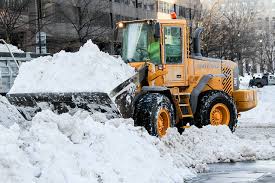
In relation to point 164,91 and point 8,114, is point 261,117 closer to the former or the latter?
point 164,91

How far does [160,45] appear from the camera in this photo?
45.6 feet

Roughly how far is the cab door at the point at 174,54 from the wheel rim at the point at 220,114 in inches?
46.8

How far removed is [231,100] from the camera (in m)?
15.3

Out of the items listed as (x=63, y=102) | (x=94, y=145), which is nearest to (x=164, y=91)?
(x=63, y=102)

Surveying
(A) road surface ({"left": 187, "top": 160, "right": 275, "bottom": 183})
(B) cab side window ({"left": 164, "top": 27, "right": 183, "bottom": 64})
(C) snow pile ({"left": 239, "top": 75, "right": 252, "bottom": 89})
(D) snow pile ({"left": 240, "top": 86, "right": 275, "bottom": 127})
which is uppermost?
(B) cab side window ({"left": 164, "top": 27, "right": 183, "bottom": 64})

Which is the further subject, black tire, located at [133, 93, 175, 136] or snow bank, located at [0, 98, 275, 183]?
black tire, located at [133, 93, 175, 136]

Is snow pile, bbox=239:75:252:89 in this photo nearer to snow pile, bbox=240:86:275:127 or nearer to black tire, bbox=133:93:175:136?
snow pile, bbox=240:86:275:127

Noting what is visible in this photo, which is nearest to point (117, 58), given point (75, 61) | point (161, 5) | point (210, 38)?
point (75, 61)

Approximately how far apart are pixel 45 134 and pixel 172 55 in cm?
652

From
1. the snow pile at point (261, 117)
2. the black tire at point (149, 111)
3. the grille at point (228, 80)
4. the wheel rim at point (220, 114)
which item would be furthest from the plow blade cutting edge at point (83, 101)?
the snow pile at point (261, 117)

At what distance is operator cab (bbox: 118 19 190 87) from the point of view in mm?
13875

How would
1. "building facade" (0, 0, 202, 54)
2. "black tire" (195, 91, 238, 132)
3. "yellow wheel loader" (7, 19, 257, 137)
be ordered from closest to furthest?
"yellow wheel loader" (7, 19, 257, 137), "black tire" (195, 91, 238, 132), "building facade" (0, 0, 202, 54)

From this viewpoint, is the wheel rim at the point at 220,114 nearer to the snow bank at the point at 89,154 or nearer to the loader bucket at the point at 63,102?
the snow bank at the point at 89,154

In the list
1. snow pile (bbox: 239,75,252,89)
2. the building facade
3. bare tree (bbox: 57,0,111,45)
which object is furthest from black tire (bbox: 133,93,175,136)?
snow pile (bbox: 239,75,252,89)
